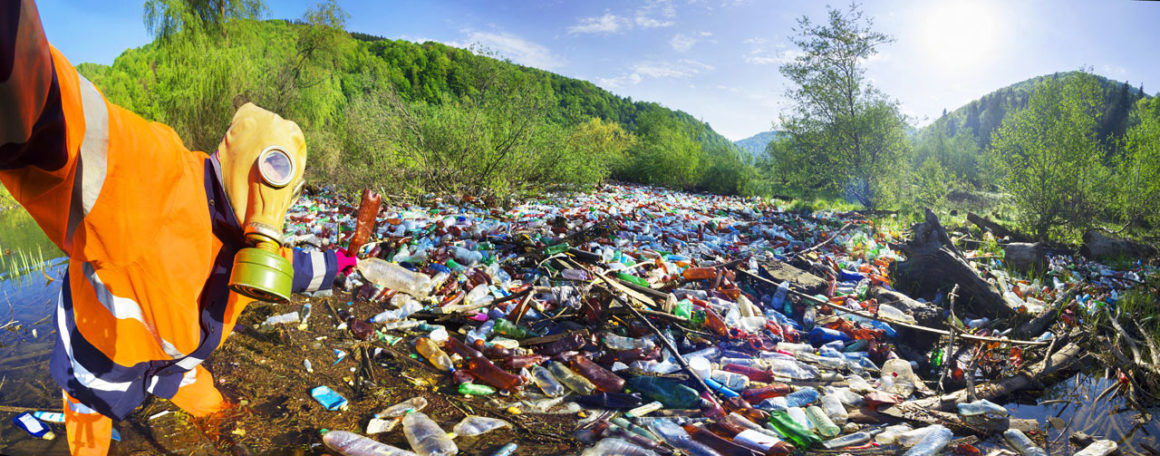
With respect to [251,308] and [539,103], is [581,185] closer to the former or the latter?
[539,103]

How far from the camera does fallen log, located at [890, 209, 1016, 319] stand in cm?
398

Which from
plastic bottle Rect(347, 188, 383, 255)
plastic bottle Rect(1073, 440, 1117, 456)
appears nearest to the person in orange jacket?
plastic bottle Rect(347, 188, 383, 255)

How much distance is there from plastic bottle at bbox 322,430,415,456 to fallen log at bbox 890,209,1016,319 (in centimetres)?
492

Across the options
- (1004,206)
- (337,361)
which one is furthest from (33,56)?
(1004,206)

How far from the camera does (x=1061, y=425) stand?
7.59 feet

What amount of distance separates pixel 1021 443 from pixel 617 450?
6.25ft

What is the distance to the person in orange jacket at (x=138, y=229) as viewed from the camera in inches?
31.9

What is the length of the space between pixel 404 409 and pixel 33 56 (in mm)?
1659

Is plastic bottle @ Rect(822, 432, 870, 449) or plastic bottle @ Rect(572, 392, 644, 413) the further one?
plastic bottle @ Rect(572, 392, 644, 413)

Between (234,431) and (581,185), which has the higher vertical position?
(581,185)

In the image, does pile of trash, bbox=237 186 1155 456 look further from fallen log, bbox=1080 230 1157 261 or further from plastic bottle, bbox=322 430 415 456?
fallen log, bbox=1080 230 1157 261

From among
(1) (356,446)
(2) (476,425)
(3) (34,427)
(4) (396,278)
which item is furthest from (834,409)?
(3) (34,427)

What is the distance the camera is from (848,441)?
1956 millimetres

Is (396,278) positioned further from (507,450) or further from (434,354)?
(507,450)
